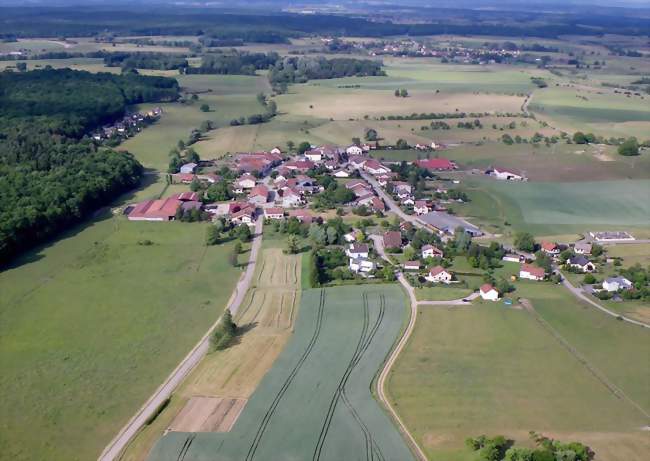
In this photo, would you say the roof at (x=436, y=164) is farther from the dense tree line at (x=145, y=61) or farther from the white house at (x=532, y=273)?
the dense tree line at (x=145, y=61)

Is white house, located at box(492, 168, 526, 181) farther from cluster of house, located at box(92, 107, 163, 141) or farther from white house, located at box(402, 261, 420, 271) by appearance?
cluster of house, located at box(92, 107, 163, 141)

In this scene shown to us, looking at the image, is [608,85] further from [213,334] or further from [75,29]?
[75,29]

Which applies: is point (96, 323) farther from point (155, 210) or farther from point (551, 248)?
point (551, 248)

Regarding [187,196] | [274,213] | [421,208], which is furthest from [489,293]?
[187,196]

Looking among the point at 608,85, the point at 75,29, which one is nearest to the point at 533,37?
the point at 608,85

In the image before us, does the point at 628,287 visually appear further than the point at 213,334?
Yes

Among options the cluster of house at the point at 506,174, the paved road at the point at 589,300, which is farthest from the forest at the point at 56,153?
the paved road at the point at 589,300

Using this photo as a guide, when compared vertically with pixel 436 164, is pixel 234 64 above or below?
below

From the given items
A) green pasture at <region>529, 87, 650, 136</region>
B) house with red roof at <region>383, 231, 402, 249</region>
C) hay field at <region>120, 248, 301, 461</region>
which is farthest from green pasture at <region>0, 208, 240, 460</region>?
green pasture at <region>529, 87, 650, 136</region>
